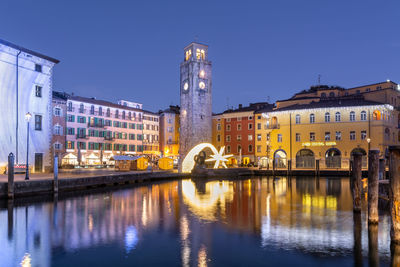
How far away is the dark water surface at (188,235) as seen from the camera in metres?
9.20

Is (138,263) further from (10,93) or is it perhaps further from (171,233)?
(10,93)

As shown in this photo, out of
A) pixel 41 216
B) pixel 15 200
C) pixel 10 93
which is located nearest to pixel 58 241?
pixel 41 216

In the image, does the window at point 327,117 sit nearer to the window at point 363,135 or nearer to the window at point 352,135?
the window at point 352,135

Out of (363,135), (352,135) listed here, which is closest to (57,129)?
(352,135)

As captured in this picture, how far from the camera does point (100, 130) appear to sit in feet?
213

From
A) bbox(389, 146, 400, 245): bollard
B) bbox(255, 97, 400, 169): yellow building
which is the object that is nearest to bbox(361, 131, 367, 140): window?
bbox(255, 97, 400, 169): yellow building

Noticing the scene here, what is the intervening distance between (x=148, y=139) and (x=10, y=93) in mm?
45563

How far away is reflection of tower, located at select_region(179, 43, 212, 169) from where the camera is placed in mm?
57156

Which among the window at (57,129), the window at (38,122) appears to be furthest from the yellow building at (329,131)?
the window at (57,129)

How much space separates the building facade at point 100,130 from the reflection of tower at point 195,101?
13.3m

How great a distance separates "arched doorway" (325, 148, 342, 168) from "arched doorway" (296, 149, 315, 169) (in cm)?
206

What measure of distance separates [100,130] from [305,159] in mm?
36918

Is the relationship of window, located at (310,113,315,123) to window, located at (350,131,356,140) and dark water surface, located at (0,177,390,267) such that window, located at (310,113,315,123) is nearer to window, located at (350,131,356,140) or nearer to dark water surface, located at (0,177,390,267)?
window, located at (350,131,356,140)

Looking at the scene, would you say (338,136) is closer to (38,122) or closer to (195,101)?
(195,101)
